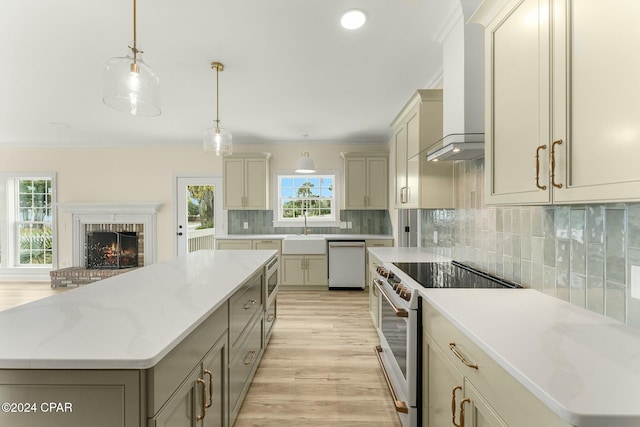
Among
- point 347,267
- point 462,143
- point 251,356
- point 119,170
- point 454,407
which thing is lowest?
point 251,356

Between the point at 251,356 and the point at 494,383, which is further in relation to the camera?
the point at 251,356

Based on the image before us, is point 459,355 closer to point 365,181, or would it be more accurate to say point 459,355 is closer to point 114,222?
point 365,181

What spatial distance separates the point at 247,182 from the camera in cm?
539

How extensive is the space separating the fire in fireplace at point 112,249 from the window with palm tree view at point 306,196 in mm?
2846

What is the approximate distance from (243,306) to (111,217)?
502 cm

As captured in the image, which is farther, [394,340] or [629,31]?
[394,340]

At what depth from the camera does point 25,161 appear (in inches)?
227

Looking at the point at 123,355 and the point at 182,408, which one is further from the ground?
the point at 123,355

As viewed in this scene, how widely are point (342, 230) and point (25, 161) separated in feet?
19.8

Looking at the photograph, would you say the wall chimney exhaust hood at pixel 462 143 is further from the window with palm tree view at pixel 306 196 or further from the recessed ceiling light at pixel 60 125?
the recessed ceiling light at pixel 60 125

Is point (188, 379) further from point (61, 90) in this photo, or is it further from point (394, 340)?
point (61, 90)

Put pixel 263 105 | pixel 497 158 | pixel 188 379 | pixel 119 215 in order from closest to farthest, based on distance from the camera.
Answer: pixel 188 379
pixel 497 158
pixel 263 105
pixel 119 215

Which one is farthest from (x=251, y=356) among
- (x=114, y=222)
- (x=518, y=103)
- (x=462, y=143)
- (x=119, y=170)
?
(x=119, y=170)

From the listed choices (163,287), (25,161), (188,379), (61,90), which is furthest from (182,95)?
(25,161)
